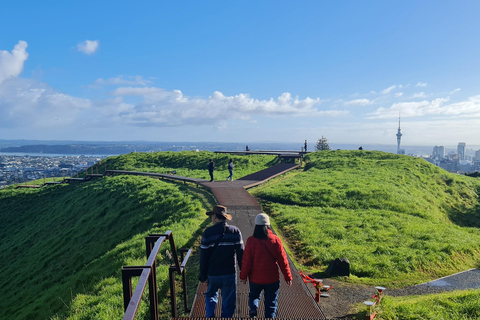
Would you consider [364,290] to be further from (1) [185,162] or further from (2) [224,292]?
(1) [185,162]

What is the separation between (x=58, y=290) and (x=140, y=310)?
19.4ft

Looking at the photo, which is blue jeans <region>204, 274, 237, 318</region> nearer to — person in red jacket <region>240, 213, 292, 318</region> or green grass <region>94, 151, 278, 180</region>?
person in red jacket <region>240, 213, 292, 318</region>

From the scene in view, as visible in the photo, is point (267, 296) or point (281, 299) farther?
point (281, 299)

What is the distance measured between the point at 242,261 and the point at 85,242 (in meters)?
14.1

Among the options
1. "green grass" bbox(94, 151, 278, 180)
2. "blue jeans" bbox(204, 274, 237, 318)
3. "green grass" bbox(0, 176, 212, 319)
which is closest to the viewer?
"blue jeans" bbox(204, 274, 237, 318)

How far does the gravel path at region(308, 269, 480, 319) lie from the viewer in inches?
287

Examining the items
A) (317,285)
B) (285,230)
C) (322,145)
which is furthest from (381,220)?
(322,145)

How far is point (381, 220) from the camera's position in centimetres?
1523

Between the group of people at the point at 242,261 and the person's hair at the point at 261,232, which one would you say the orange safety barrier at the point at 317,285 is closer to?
the group of people at the point at 242,261

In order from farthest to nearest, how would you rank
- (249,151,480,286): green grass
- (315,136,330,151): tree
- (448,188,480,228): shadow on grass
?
(315,136,330,151): tree, (448,188,480,228): shadow on grass, (249,151,480,286): green grass

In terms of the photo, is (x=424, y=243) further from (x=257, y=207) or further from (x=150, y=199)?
(x=150, y=199)

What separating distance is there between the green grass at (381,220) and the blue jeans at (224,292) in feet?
17.3

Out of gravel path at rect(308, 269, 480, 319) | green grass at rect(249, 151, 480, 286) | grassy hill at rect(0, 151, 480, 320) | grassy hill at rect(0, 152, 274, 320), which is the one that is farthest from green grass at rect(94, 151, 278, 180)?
gravel path at rect(308, 269, 480, 319)

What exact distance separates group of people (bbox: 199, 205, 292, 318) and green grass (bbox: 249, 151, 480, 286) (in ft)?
17.3
